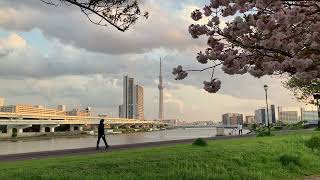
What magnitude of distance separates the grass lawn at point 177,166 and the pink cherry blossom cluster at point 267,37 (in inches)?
214

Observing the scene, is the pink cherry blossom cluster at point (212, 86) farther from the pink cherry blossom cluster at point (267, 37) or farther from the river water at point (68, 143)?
the river water at point (68, 143)

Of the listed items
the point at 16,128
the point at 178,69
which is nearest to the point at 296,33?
the point at 178,69

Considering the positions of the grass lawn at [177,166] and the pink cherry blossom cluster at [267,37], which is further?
the grass lawn at [177,166]

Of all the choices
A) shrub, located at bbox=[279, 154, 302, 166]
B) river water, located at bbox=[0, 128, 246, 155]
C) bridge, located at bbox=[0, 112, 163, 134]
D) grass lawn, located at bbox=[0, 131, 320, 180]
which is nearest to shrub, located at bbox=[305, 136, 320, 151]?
grass lawn, located at bbox=[0, 131, 320, 180]

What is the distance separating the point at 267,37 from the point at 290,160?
11.7m

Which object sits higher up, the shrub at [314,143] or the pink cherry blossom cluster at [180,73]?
the pink cherry blossom cluster at [180,73]

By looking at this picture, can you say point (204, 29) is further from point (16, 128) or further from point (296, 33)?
point (16, 128)

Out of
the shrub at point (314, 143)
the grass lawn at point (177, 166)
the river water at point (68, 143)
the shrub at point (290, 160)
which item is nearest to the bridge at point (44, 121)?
the river water at point (68, 143)

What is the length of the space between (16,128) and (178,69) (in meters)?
103

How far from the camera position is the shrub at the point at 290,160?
19.7 m

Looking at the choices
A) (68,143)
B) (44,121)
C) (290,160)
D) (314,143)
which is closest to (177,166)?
(290,160)

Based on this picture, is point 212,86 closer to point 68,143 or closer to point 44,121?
point 68,143

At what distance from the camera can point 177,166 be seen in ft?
54.0

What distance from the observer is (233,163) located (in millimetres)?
18422
